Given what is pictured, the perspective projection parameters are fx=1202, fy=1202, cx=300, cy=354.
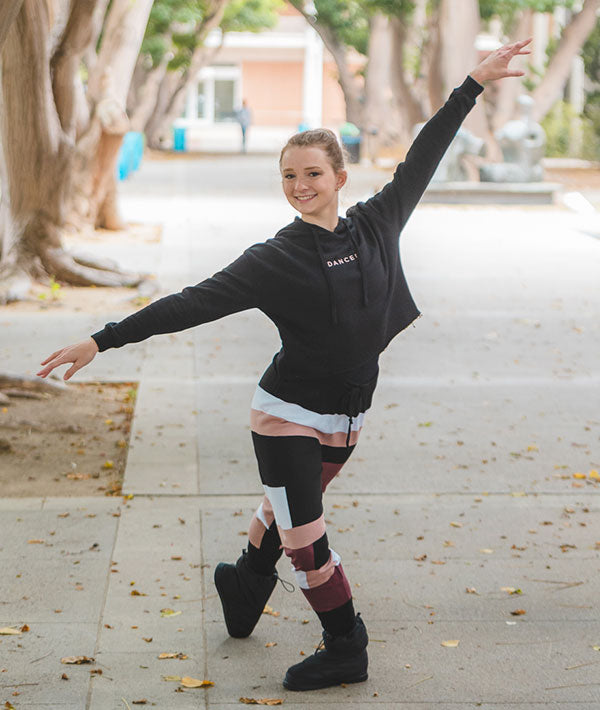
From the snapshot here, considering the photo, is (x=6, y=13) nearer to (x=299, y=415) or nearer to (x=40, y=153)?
(x=299, y=415)

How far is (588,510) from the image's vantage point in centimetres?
559

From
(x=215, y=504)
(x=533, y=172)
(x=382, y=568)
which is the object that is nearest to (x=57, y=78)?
(x=215, y=504)

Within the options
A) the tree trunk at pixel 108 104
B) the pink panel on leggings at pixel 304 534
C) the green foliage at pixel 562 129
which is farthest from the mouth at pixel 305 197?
the green foliage at pixel 562 129

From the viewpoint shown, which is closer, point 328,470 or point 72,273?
point 328,470

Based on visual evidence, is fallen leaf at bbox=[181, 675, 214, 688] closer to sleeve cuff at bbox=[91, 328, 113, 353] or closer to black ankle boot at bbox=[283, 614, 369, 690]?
black ankle boot at bbox=[283, 614, 369, 690]

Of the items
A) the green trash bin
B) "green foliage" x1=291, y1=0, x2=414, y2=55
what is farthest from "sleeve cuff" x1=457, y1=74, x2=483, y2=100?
"green foliage" x1=291, y1=0, x2=414, y2=55

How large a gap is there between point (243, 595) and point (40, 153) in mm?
8648

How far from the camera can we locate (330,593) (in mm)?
3678

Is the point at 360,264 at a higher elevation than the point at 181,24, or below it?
higher

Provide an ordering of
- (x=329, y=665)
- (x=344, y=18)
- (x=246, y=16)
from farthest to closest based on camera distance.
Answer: (x=246, y=16), (x=344, y=18), (x=329, y=665)

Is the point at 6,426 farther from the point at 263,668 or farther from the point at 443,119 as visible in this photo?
the point at 443,119

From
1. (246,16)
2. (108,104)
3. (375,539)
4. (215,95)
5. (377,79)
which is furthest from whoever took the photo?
(215,95)

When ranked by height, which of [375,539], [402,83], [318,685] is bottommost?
[402,83]

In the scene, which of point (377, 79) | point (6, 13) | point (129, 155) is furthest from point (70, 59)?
point (377, 79)
